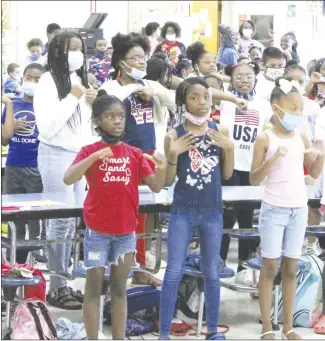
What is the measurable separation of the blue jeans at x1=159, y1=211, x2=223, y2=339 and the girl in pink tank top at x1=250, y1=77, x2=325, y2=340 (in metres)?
0.27

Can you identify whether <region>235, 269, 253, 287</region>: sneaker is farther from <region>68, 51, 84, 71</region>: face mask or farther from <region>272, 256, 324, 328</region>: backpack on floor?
<region>68, 51, 84, 71</region>: face mask

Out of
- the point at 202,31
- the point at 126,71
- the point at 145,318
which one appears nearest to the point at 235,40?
the point at 202,31

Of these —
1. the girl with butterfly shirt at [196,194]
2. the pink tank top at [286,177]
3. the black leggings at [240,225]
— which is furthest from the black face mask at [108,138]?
the black leggings at [240,225]

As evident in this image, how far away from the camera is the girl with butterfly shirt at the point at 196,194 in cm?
399

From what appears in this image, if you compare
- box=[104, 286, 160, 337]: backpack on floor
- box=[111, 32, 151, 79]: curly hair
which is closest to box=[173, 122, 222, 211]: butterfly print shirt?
box=[104, 286, 160, 337]: backpack on floor

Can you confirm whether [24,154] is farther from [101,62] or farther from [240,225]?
[101,62]

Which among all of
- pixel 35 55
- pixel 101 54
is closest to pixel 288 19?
pixel 101 54

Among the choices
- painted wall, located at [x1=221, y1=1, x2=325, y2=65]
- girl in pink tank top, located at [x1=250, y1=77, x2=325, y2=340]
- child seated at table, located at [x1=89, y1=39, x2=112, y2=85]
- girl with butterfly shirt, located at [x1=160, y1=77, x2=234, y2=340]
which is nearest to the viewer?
girl with butterfly shirt, located at [x1=160, y1=77, x2=234, y2=340]

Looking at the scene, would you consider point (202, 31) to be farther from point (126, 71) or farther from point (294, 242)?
point (294, 242)

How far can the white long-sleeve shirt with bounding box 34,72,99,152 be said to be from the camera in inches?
185

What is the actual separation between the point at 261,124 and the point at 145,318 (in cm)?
170

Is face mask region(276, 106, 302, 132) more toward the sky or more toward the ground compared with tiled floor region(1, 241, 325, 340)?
more toward the sky

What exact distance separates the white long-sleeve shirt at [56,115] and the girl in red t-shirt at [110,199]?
0.86 meters

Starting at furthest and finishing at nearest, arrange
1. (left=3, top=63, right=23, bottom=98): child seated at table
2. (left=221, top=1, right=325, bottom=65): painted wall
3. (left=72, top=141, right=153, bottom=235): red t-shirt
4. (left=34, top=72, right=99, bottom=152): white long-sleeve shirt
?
(left=221, top=1, right=325, bottom=65): painted wall
(left=3, top=63, right=23, bottom=98): child seated at table
(left=34, top=72, right=99, bottom=152): white long-sleeve shirt
(left=72, top=141, right=153, bottom=235): red t-shirt
